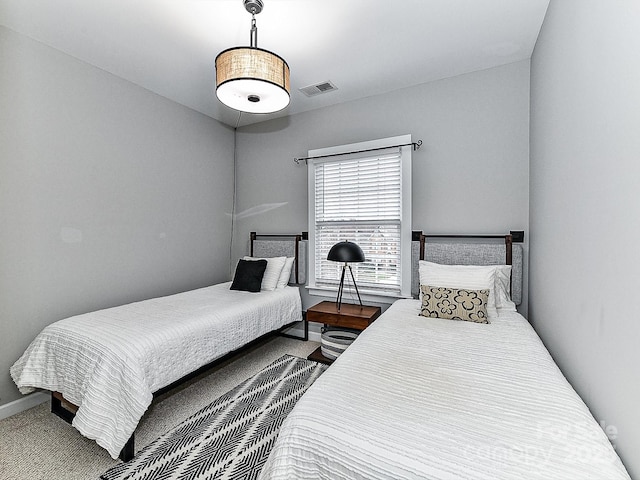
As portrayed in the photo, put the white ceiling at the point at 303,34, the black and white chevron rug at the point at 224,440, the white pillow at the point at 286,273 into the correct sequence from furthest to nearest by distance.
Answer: the white pillow at the point at 286,273 < the white ceiling at the point at 303,34 < the black and white chevron rug at the point at 224,440

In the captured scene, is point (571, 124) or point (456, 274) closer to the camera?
point (571, 124)

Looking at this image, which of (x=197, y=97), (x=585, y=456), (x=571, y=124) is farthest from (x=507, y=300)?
(x=197, y=97)

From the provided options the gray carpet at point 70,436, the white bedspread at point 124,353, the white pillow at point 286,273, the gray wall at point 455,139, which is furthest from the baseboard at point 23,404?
the gray wall at point 455,139

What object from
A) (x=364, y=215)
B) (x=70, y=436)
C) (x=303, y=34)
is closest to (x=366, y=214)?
(x=364, y=215)

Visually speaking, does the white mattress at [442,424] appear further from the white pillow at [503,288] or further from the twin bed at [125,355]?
the twin bed at [125,355]

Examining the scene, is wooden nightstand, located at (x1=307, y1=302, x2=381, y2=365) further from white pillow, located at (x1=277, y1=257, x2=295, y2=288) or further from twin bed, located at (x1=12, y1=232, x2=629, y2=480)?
white pillow, located at (x1=277, y1=257, x2=295, y2=288)

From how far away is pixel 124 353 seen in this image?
6.17ft

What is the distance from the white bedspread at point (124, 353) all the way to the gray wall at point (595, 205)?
2.25 m

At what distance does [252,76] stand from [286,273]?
7.52 feet

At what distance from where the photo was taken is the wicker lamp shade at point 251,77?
1858mm

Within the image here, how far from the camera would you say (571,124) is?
1648mm

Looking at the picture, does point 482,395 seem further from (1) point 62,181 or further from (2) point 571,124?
(1) point 62,181

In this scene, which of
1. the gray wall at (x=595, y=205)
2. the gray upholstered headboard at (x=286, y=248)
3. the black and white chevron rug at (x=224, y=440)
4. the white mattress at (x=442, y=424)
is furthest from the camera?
the gray upholstered headboard at (x=286, y=248)

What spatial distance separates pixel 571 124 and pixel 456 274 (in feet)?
4.34
